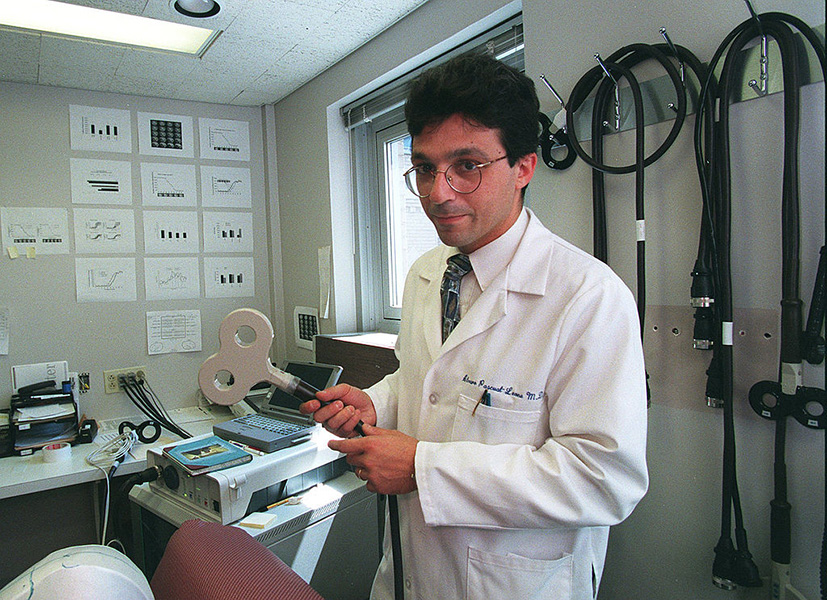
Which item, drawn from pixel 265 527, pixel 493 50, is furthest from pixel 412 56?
pixel 265 527

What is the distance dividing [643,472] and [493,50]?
55.8 inches

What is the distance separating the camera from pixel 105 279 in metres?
2.67

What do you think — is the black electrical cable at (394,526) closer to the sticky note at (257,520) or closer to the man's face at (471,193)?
the man's face at (471,193)

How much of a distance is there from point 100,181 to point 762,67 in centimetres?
270

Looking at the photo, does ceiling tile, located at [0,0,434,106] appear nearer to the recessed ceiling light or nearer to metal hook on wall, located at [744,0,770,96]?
the recessed ceiling light

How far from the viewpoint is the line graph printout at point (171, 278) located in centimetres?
276

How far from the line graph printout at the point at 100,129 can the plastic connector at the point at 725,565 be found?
285 cm

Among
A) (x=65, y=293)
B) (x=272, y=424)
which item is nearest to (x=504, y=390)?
(x=272, y=424)

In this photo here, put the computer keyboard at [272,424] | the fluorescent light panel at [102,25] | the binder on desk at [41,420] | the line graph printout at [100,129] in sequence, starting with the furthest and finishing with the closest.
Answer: the line graph printout at [100,129], the binder on desk at [41,420], the fluorescent light panel at [102,25], the computer keyboard at [272,424]

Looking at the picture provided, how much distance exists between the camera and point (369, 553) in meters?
1.79

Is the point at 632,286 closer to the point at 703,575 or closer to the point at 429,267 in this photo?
the point at 429,267

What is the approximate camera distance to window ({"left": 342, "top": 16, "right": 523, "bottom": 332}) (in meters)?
2.42

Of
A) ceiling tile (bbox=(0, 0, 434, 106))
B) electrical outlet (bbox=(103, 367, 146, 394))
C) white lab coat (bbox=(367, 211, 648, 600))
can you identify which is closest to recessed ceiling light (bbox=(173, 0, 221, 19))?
ceiling tile (bbox=(0, 0, 434, 106))

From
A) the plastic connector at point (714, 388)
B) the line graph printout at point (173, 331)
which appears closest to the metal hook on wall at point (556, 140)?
the plastic connector at point (714, 388)
